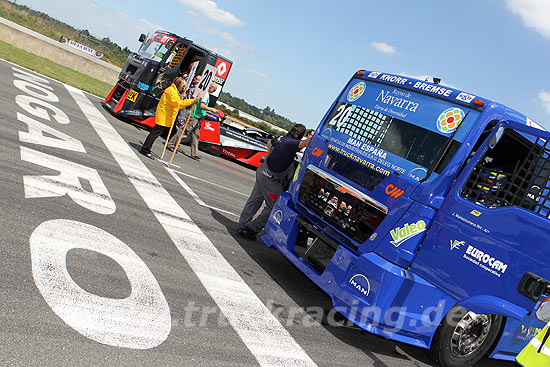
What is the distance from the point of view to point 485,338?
5.05m

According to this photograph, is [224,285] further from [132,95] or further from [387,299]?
[132,95]

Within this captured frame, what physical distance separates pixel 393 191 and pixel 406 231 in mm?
423

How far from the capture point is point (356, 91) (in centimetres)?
599

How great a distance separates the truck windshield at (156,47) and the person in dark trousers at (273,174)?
30.2ft

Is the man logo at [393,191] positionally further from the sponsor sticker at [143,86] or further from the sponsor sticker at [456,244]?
the sponsor sticker at [143,86]

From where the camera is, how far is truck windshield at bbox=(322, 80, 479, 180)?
15.8ft

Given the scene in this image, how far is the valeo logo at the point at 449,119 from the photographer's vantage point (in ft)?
15.7

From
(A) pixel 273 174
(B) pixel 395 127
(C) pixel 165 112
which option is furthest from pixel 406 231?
(C) pixel 165 112

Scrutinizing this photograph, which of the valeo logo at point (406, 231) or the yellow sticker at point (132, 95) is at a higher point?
the valeo logo at point (406, 231)

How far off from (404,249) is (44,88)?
12.2m

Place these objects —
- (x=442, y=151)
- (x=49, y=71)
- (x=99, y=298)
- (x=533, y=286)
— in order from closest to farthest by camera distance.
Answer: (x=99, y=298) < (x=533, y=286) < (x=442, y=151) < (x=49, y=71)

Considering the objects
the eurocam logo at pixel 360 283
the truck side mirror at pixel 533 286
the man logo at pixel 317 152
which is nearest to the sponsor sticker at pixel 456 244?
the truck side mirror at pixel 533 286

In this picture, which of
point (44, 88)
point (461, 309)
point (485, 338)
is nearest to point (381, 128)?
point (461, 309)

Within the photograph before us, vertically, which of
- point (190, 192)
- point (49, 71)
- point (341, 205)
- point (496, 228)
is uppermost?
point (496, 228)
